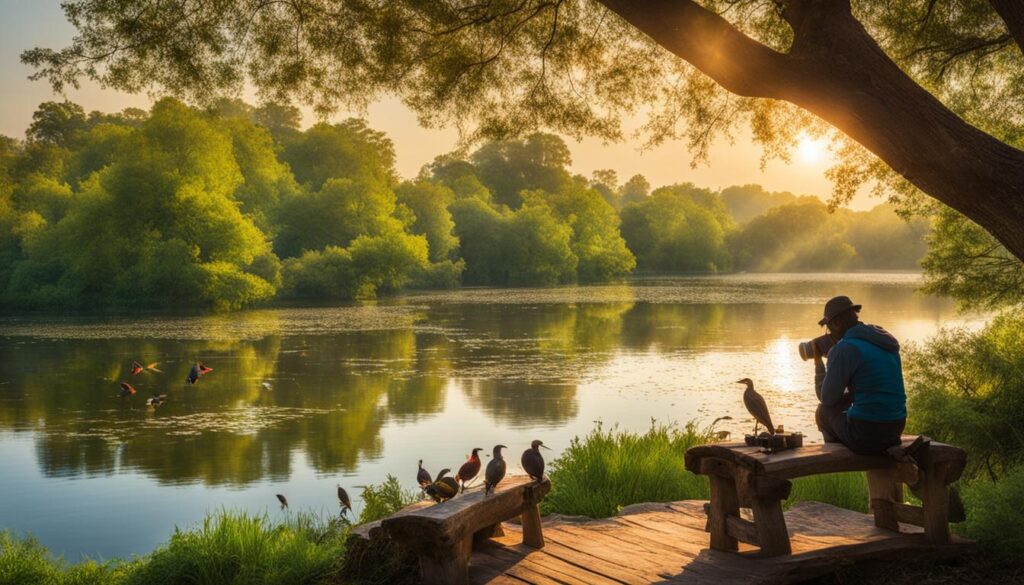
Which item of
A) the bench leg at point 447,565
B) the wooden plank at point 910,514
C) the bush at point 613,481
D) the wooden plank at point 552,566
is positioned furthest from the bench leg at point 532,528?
the wooden plank at point 910,514

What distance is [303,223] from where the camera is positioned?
58844 mm

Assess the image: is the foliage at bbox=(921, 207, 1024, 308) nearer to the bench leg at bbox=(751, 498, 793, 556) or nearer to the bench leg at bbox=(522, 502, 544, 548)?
the bench leg at bbox=(751, 498, 793, 556)

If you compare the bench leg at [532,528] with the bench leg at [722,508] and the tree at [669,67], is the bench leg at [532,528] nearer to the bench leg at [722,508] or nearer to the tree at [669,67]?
the bench leg at [722,508]

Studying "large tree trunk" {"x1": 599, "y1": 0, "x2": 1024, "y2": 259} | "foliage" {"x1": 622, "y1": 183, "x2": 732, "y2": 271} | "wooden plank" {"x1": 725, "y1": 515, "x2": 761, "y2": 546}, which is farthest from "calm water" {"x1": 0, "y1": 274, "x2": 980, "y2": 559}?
"foliage" {"x1": 622, "y1": 183, "x2": 732, "y2": 271}

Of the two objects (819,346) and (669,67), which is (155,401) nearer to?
(669,67)

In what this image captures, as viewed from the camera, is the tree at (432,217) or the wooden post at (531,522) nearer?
the wooden post at (531,522)

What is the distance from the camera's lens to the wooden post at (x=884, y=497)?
20.6 feet

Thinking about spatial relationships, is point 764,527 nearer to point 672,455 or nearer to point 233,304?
point 672,455

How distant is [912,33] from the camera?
959 centimetres

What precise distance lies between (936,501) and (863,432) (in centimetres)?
73

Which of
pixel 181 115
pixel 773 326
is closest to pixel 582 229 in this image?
pixel 181 115

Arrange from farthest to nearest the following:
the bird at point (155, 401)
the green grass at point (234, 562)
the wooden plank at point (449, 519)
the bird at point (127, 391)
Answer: the bird at point (127, 391) → the bird at point (155, 401) → the green grass at point (234, 562) → the wooden plank at point (449, 519)

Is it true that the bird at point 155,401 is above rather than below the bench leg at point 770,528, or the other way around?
below

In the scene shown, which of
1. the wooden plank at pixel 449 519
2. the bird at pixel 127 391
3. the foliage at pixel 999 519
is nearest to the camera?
the wooden plank at pixel 449 519
